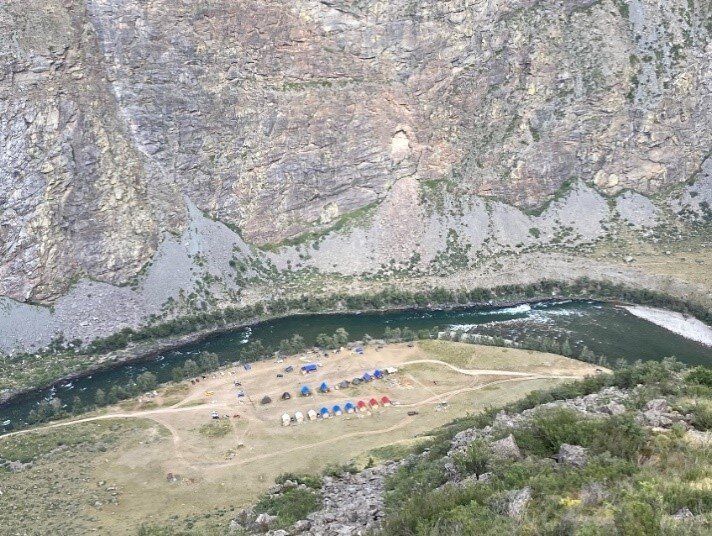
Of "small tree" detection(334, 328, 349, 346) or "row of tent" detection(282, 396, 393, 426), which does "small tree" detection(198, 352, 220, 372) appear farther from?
"row of tent" detection(282, 396, 393, 426)

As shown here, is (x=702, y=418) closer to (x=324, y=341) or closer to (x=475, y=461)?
(x=475, y=461)


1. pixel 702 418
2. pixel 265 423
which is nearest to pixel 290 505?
pixel 702 418

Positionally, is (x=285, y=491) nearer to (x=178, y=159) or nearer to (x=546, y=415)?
(x=546, y=415)

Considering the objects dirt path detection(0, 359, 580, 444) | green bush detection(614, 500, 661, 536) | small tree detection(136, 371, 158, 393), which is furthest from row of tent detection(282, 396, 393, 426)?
green bush detection(614, 500, 661, 536)

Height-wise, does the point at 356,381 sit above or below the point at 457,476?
below

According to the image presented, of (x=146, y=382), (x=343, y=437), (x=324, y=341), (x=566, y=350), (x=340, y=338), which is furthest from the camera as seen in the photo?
(x=340, y=338)

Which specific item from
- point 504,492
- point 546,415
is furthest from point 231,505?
point 504,492
